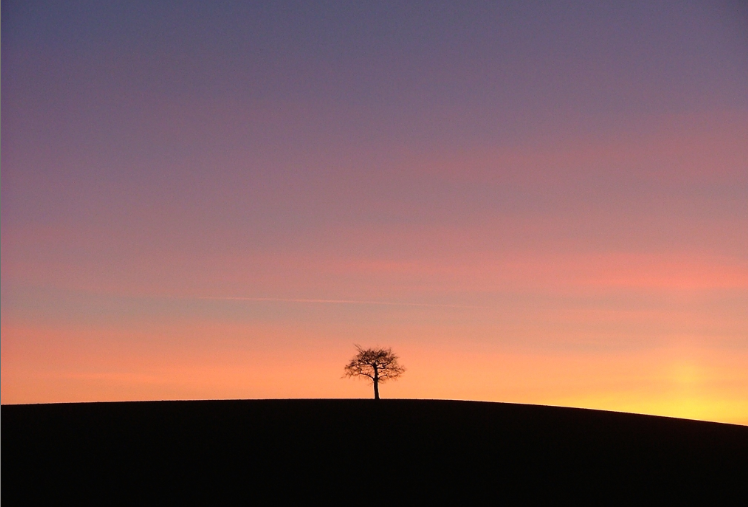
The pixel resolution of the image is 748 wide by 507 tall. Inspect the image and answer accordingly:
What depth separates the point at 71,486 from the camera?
87.1 feet

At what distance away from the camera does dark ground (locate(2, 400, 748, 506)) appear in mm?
26625

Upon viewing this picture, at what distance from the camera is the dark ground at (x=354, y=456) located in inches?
1048

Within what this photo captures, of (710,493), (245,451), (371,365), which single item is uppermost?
(371,365)

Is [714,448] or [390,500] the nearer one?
[390,500]

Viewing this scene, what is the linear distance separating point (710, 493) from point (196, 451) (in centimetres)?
1911

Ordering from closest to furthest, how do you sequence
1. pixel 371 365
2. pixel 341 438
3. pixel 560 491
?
pixel 560 491
pixel 341 438
pixel 371 365

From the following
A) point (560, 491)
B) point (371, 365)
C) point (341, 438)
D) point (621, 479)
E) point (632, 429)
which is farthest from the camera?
point (371, 365)

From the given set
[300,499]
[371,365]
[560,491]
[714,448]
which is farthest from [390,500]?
[371,365]

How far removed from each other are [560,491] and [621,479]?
3.33 meters

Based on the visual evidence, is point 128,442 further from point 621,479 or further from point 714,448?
point 714,448

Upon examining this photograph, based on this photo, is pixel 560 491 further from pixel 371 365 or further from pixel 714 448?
pixel 371 365

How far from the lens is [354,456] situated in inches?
1262

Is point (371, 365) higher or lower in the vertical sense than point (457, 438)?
higher

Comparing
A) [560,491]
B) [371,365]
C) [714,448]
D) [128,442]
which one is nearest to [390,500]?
[560,491]
